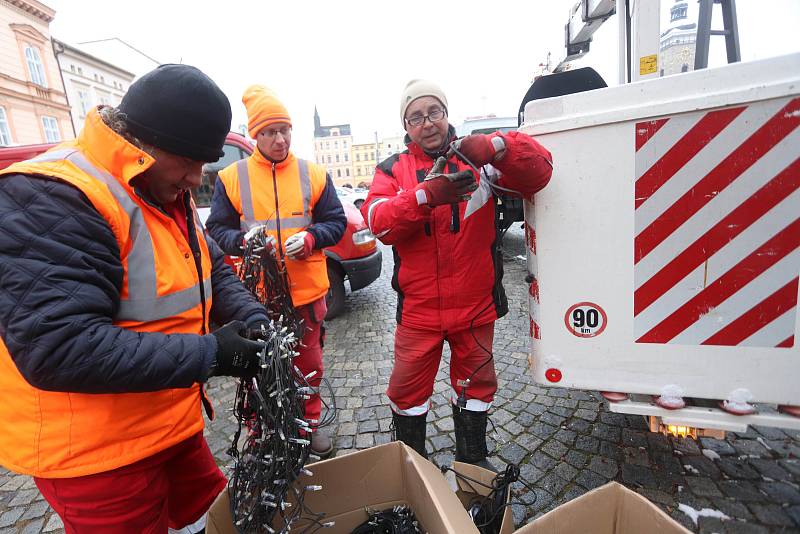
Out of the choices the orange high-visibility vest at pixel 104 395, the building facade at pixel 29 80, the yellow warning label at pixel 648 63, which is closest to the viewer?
the orange high-visibility vest at pixel 104 395

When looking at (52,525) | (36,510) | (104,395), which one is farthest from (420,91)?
(36,510)

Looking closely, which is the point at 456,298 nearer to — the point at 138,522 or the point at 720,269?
the point at 720,269

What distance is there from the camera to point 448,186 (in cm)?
167

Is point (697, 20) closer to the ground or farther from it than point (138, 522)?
farther from it

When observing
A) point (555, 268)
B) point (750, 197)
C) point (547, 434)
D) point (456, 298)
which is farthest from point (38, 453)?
point (547, 434)

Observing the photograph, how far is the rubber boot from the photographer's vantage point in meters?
2.23

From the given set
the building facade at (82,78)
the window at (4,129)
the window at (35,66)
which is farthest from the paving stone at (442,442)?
the building facade at (82,78)

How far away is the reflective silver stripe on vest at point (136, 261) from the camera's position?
1.09m

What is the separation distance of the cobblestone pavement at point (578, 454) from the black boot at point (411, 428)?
0.34m

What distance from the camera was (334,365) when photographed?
3.91m

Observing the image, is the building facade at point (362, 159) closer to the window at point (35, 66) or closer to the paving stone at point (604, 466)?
the window at point (35, 66)

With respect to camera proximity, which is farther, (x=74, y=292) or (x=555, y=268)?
(x=555, y=268)

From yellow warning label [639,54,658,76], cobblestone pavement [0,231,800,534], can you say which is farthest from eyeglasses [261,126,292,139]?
cobblestone pavement [0,231,800,534]

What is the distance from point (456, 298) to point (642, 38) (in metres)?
1.47
